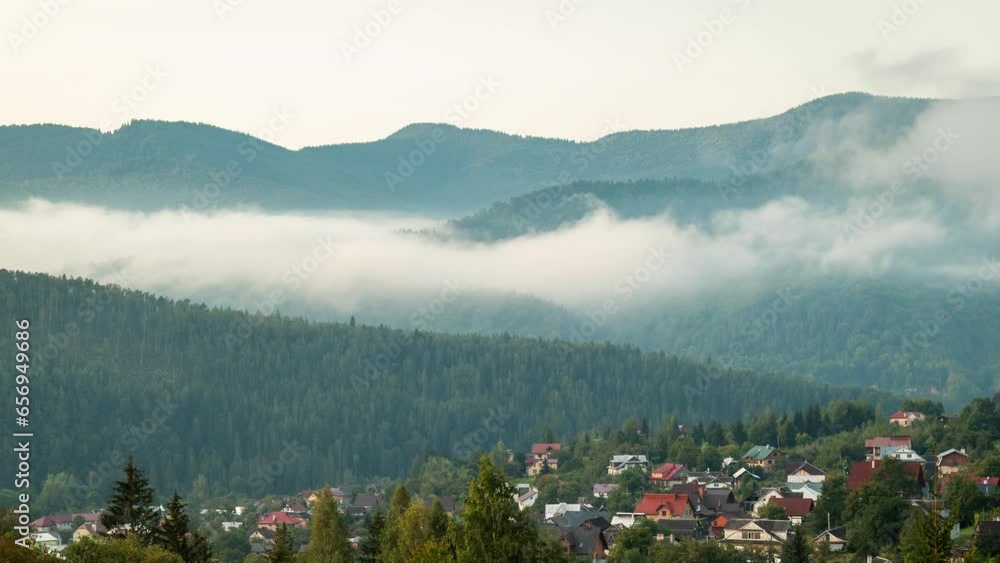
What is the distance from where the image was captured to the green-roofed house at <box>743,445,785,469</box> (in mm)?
154750

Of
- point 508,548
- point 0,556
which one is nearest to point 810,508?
point 508,548

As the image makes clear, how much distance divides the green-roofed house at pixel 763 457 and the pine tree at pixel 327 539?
250ft

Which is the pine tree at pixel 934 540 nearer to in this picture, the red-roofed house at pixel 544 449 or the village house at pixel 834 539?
the village house at pixel 834 539

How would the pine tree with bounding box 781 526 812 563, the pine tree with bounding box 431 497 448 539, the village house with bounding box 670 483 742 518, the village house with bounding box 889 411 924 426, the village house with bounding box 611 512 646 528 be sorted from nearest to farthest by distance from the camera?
the pine tree with bounding box 431 497 448 539 → the pine tree with bounding box 781 526 812 563 → the village house with bounding box 611 512 646 528 → the village house with bounding box 670 483 742 518 → the village house with bounding box 889 411 924 426

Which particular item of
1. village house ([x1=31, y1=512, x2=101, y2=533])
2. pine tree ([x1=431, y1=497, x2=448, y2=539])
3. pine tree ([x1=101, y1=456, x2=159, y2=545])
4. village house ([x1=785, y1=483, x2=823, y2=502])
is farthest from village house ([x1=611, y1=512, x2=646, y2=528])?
pine tree ([x1=101, y1=456, x2=159, y2=545])

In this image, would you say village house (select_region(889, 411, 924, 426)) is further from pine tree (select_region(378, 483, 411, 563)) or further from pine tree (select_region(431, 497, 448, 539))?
pine tree (select_region(431, 497, 448, 539))

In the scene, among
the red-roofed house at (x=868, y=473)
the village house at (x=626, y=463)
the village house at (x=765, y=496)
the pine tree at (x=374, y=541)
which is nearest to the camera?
the pine tree at (x=374, y=541)

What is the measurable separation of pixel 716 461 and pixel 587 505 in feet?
78.5

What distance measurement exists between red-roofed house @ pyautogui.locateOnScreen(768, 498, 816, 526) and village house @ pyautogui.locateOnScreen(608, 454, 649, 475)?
38412 mm

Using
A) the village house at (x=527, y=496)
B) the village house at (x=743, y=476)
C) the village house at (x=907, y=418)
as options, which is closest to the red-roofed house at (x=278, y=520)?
the village house at (x=527, y=496)

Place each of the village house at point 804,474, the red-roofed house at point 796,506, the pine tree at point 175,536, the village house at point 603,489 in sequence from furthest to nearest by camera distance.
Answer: the village house at point 603,489 < the village house at point 804,474 < the red-roofed house at point 796,506 < the pine tree at point 175,536

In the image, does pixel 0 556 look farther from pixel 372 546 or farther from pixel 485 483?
pixel 372 546

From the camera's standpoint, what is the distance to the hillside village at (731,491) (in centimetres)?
10362

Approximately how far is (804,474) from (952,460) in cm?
1373
